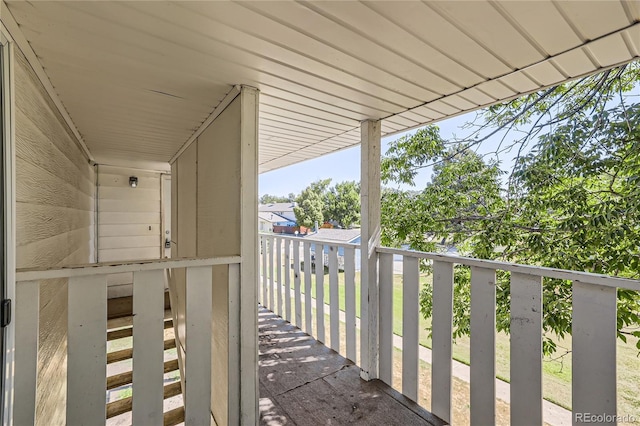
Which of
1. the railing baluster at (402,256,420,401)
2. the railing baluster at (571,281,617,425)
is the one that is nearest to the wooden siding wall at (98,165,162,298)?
the railing baluster at (402,256,420,401)

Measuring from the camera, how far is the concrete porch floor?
1.97m

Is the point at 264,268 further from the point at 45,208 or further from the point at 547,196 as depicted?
the point at 547,196

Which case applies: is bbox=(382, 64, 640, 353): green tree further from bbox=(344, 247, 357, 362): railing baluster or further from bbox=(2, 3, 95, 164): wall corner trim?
bbox=(2, 3, 95, 164): wall corner trim

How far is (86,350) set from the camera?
4.30 feet

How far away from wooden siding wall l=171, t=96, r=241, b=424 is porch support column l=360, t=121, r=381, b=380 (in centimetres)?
111

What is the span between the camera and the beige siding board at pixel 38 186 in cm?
124

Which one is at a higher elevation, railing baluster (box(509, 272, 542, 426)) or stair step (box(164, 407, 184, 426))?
railing baluster (box(509, 272, 542, 426))

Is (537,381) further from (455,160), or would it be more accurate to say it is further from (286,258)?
(455,160)

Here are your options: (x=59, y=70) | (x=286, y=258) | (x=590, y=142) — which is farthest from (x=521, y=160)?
(x=59, y=70)

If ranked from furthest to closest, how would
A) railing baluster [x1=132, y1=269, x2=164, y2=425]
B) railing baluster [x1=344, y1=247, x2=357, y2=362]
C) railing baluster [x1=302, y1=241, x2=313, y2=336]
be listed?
railing baluster [x1=302, y1=241, x2=313, y2=336]
railing baluster [x1=344, y1=247, x2=357, y2=362]
railing baluster [x1=132, y1=269, x2=164, y2=425]

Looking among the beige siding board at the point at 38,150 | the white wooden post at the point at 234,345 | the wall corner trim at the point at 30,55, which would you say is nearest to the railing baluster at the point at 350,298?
the white wooden post at the point at 234,345

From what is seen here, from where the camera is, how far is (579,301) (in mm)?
1382

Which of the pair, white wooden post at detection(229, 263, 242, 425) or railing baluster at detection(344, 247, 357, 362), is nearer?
white wooden post at detection(229, 263, 242, 425)

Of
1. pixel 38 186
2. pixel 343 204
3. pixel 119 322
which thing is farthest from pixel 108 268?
pixel 343 204
